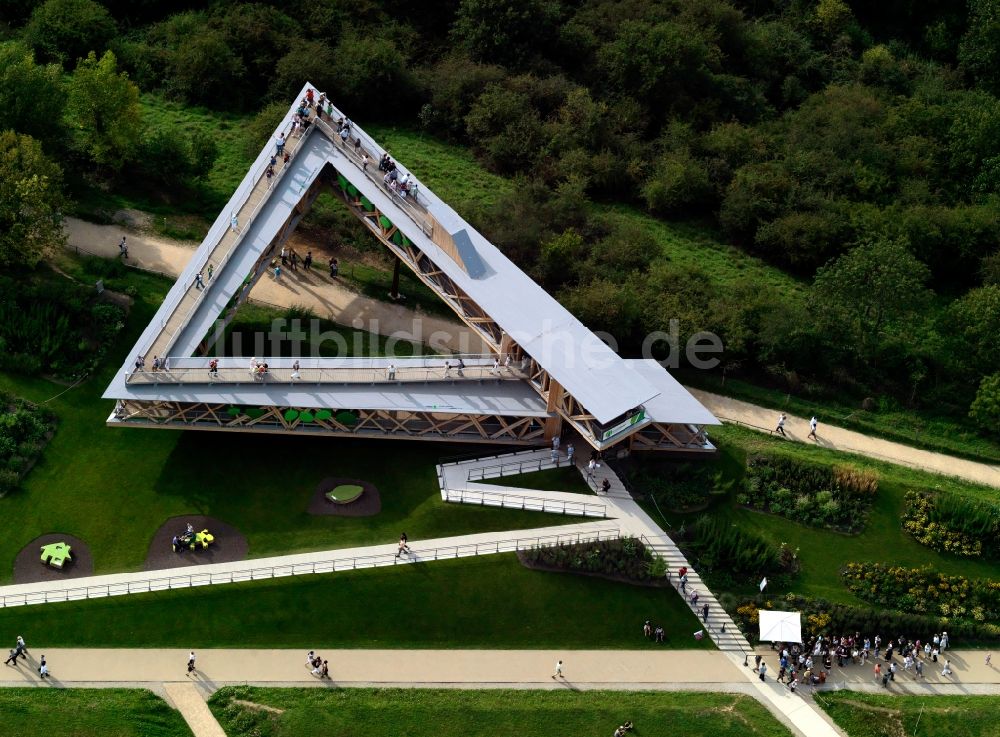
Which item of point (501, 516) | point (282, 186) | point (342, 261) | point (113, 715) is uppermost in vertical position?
point (282, 186)

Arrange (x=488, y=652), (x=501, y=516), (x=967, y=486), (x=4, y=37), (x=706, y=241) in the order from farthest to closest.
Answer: (x=4, y=37), (x=706, y=241), (x=967, y=486), (x=501, y=516), (x=488, y=652)

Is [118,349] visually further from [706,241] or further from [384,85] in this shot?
[706,241]

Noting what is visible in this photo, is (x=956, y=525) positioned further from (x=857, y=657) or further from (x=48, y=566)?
(x=48, y=566)

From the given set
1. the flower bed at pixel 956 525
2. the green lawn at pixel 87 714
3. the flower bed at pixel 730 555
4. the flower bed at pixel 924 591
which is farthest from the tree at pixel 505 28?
the green lawn at pixel 87 714

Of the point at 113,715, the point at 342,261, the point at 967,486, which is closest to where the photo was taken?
the point at 113,715

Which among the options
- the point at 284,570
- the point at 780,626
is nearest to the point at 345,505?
the point at 284,570

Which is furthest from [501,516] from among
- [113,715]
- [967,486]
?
[967,486]

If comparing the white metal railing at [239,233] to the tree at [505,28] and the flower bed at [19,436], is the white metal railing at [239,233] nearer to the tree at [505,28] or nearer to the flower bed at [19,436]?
the flower bed at [19,436]
